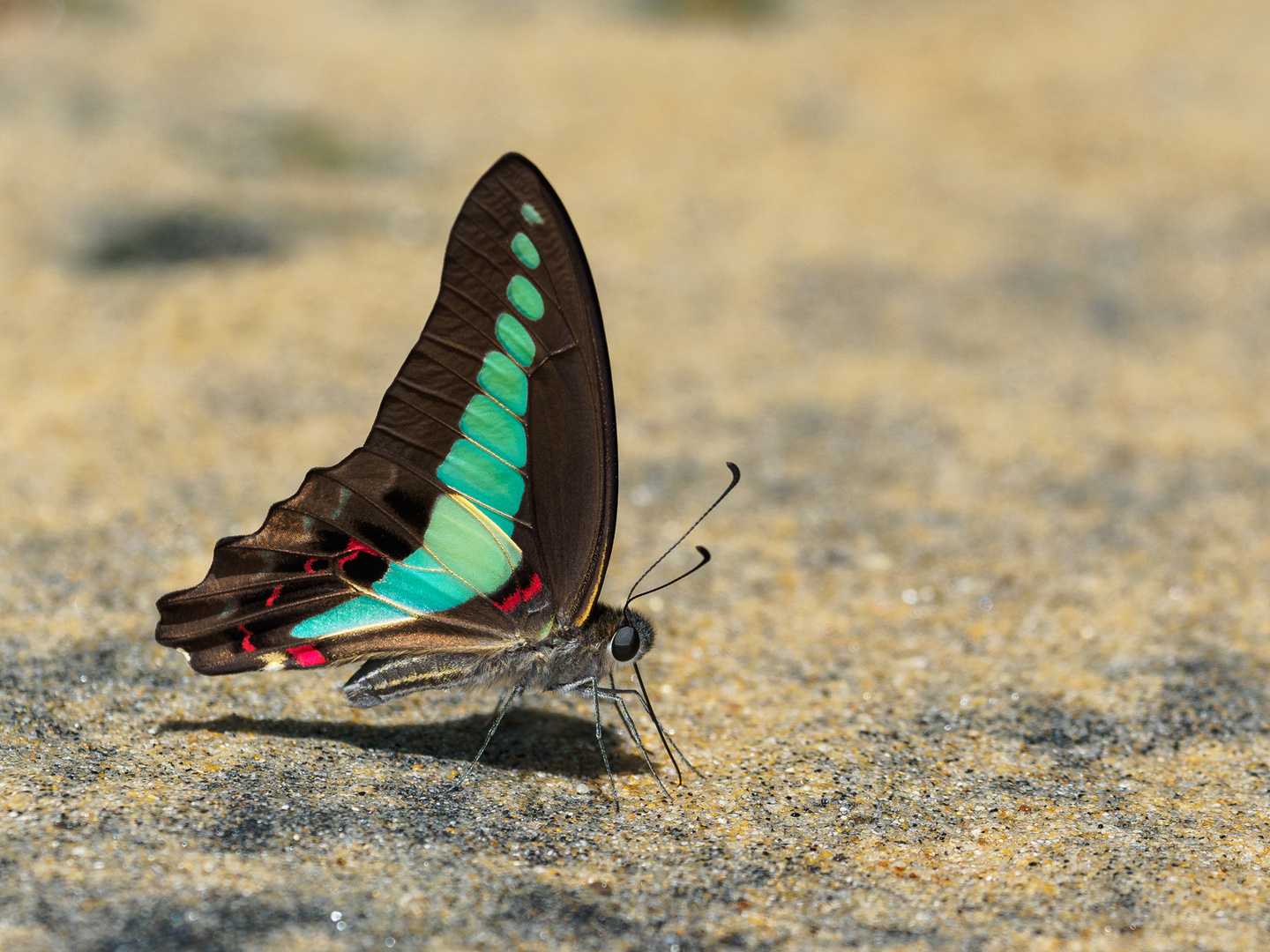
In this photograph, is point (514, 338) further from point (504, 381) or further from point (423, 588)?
point (423, 588)

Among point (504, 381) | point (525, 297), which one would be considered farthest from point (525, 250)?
point (504, 381)

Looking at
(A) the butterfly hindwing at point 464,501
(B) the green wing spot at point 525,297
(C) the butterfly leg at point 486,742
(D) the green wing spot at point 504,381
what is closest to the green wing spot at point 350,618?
(A) the butterfly hindwing at point 464,501

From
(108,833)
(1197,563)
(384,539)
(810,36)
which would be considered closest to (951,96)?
(810,36)

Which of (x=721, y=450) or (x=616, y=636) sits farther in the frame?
(x=721, y=450)

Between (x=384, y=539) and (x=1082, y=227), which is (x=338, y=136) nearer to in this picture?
(x=1082, y=227)

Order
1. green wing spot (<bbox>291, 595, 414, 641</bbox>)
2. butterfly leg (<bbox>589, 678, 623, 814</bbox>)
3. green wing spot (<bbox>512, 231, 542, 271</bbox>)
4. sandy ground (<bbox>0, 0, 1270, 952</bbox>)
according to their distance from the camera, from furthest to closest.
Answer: green wing spot (<bbox>291, 595, 414, 641</bbox>) → butterfly leg (<bbox>589, 678, 623, 814</bbox>) → green wing spot (<bbox>512, 231, 542, 271</bbox>) → sandy ground (<bbox>0, 0, 1270, 952</bbox>)

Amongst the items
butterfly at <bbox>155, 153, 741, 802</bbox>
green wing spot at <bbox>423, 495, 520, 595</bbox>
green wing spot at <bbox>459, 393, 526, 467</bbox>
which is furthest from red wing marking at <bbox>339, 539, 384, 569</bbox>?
green wing spot at <bbox>459, 393, 526, 467</bbox>

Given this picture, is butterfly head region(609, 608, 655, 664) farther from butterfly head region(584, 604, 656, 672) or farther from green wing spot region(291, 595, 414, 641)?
green wing spot region(291, 595, 414, 641)
